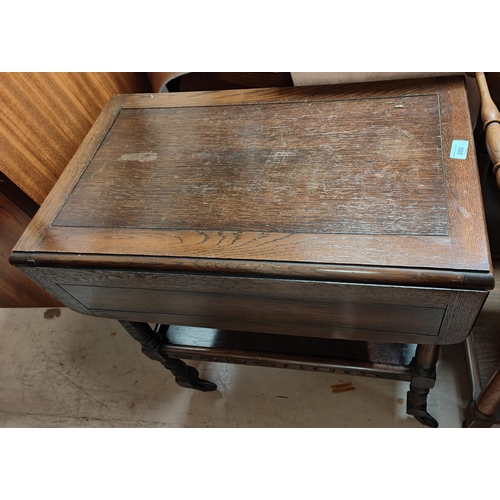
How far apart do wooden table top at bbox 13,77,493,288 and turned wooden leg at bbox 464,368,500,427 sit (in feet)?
1.16

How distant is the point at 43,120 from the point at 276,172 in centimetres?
70

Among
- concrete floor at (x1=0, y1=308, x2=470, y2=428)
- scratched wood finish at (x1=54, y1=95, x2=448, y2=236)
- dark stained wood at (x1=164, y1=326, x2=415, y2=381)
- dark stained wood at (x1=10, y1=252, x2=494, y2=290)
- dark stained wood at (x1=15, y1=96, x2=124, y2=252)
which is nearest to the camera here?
dark stained wood at (x1=10, y1=252, x2=494, y2=290)

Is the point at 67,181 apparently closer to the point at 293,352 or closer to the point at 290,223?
the point at 290,223

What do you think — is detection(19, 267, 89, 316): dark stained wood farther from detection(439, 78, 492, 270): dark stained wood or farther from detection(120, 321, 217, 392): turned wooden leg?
detection(439, 78, 492, 270): dark stained wood

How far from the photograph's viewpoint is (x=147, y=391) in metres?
1.34

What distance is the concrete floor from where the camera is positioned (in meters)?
1.20

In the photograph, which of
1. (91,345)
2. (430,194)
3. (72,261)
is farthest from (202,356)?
(430,194)

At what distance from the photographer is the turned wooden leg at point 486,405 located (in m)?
0.86

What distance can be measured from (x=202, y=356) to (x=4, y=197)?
701 millimetres

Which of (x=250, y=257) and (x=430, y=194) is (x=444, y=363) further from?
(x=250, y=257)

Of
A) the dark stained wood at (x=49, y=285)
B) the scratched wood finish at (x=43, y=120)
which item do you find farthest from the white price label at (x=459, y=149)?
the scratched wood finish at (x=43, y=120)

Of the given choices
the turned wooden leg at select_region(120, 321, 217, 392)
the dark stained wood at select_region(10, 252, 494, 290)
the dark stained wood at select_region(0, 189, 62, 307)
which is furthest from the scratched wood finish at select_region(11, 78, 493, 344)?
the dark stained wood at select_region(0, 189, 62, 307)

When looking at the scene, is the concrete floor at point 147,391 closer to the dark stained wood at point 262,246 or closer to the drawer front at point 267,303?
the drawer front at point 267,303

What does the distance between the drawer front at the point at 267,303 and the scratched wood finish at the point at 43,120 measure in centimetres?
44
